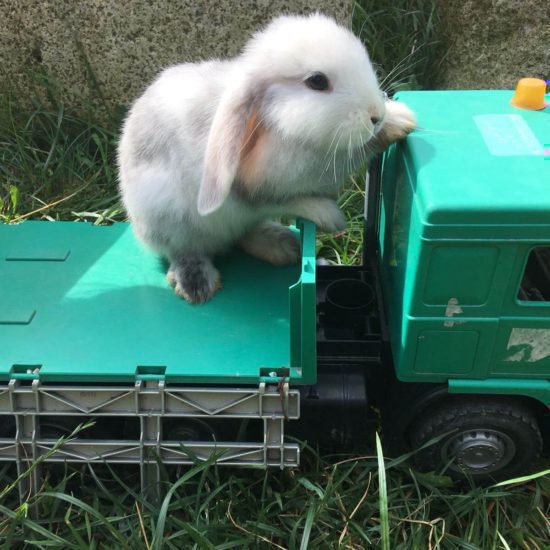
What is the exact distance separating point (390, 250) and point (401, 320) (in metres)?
0.37

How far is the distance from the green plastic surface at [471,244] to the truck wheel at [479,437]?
123 mm

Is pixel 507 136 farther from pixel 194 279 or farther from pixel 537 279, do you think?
pixel 194 279

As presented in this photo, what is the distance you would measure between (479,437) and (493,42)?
247 centimetres

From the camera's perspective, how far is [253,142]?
206cm

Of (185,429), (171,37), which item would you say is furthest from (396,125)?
(171,37)

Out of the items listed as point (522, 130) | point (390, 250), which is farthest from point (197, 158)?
point (522, 130)

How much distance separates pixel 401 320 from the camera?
1949 mm

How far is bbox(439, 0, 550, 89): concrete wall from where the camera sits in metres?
3.63

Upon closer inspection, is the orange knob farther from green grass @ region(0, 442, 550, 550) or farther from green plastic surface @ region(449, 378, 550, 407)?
green grass @ region(0, 442, 550, 550)

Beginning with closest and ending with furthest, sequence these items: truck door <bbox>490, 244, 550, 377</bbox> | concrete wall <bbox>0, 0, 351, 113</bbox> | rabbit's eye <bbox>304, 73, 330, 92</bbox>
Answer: truck door <bbox>490, 244, 550, 377</bbox>, rabbit's eye <bbox>304, 73, 330, 92</bbox>, concrete wall <bbox>0, 0, 351, 113</bbox>

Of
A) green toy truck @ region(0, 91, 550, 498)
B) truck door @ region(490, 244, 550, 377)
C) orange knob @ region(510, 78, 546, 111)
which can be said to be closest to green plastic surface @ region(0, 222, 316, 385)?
green toy truck @ region(0, 91, 550, 498)

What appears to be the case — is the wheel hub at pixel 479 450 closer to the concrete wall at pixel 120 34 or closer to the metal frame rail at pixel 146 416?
the metal frame rail at pixel 146 416

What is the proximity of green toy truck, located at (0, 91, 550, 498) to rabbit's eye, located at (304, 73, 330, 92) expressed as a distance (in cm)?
30

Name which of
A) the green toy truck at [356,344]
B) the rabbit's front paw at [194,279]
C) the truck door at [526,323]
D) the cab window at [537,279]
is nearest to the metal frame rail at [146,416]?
the green toy truck at [356,344]
